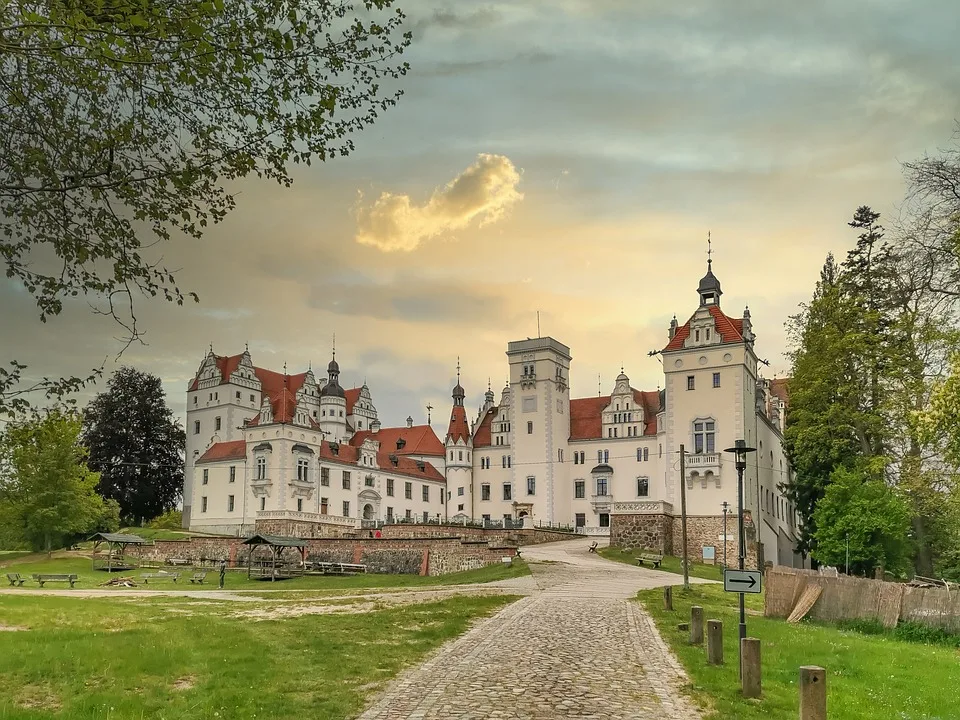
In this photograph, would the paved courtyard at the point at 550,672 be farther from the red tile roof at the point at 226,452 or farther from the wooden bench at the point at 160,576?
the red tile roof at the point at 226,452

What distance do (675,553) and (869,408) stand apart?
1802cm

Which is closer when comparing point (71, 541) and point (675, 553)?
point (675, 553)

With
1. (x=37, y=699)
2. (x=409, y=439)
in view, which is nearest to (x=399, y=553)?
(x=37, y=699)

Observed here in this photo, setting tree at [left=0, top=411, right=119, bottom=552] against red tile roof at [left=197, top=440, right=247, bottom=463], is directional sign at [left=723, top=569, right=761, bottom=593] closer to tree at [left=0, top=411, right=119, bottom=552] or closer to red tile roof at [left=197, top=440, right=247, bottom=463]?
tree at [left=0, top=411, right=119, bottom=552]

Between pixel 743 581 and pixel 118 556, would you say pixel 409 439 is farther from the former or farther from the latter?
pixel 743 581

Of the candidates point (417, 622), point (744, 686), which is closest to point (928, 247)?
point (744, 686)

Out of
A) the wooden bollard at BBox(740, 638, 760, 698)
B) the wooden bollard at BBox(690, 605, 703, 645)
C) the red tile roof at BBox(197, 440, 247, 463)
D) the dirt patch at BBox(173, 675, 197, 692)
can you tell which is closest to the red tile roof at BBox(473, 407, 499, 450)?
the red tile roof at BBox(197, 440, 247, 463)

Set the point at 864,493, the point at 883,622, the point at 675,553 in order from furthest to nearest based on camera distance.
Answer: the point at 675,553
the point at 864,493
the point at 883,622

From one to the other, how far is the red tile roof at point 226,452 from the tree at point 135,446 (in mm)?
8704

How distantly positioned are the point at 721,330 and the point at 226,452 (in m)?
39.6

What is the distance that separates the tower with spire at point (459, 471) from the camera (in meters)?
77.3

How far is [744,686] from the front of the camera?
12398 millimetres

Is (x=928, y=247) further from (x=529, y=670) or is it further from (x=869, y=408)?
(x=869, y=408)

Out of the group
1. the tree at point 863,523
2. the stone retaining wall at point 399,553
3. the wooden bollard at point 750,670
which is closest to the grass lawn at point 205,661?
the wooden bollard at point 750,670
